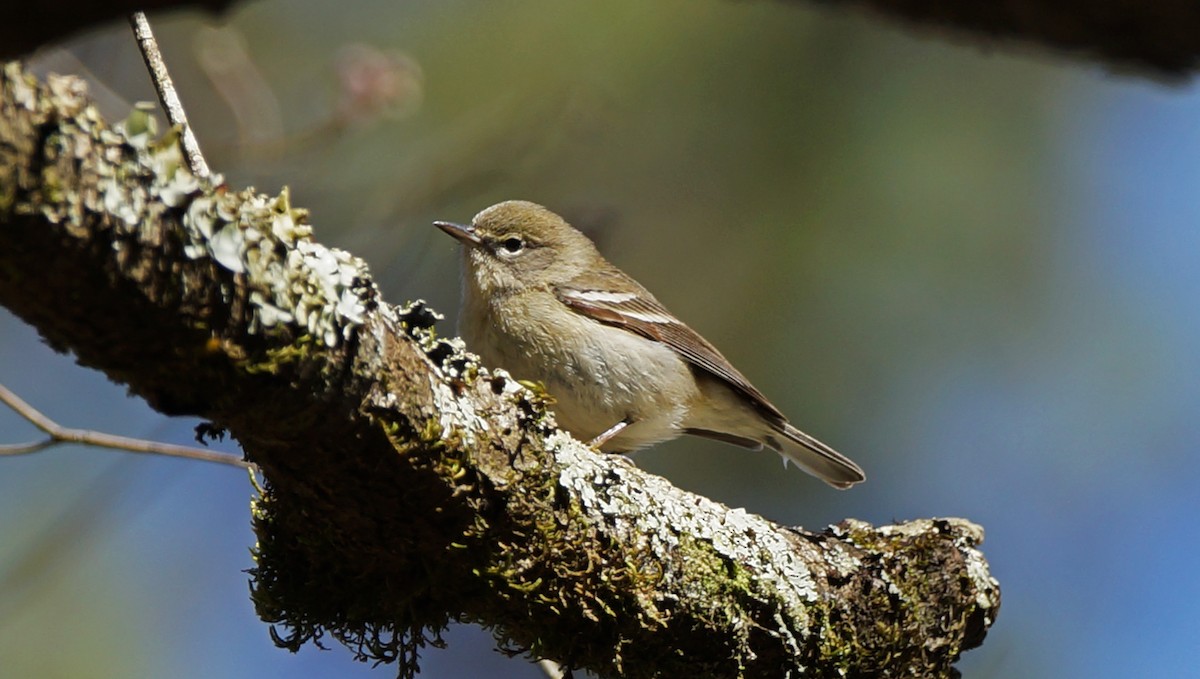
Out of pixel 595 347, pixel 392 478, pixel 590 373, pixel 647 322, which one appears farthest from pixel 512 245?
pixel 392 478

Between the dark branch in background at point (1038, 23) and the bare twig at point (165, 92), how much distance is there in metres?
1.70

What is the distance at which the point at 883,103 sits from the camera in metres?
8.42

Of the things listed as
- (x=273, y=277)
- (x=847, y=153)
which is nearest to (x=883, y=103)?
(x=847, y=153)

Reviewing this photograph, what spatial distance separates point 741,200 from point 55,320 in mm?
6807

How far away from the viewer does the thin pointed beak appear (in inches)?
240

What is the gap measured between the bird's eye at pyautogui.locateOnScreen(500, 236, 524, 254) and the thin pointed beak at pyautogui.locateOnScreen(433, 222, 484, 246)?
144 millimetres

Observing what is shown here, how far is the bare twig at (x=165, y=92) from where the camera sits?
308 centimetres

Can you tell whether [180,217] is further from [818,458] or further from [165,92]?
[818,458]

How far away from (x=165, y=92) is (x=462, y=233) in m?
3.04

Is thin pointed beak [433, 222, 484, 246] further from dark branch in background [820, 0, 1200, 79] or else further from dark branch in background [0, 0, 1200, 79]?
dark branch in background [820, 0, 1200, 79]

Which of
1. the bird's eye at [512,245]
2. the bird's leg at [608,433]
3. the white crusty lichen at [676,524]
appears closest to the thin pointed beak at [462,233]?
the bird's eye at [512,245]

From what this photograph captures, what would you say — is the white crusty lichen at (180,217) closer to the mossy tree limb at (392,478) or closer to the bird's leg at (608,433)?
the mossy tree limb at (392,478)

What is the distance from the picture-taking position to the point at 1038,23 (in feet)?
4.41

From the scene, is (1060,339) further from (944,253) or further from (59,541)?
(59,541)
